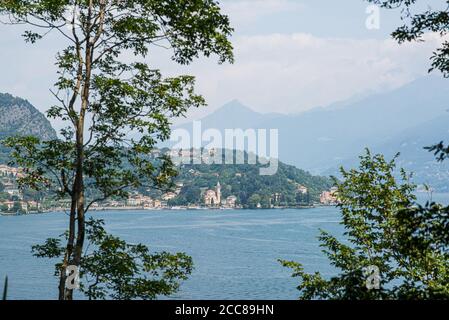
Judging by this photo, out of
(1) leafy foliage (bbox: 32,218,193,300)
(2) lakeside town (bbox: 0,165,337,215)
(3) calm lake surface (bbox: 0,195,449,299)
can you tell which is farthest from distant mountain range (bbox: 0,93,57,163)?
(1) leafy foliage (bbox: 32,218,193,300)

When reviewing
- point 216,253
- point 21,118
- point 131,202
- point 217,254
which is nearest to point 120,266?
point 217,254

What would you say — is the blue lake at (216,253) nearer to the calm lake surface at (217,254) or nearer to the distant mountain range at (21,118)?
the calm lake surface at (217,254)

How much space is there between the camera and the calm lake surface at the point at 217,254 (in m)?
40.7

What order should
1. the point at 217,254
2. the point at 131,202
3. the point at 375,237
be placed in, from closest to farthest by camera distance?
1. the point at 375,237
2. the point at 217,254
3. the point at 131,202

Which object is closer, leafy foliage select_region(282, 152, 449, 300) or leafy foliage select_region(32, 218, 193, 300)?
leafy foliage select_region(282, 152, 449, 300)

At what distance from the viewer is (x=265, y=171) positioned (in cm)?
14700

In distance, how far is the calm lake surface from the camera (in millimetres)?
40688

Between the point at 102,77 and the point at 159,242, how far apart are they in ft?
187

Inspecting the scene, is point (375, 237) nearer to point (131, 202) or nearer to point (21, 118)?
point (131, 202)

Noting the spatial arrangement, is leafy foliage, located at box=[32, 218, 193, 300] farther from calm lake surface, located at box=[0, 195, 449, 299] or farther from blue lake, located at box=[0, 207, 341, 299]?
calm lake surface, located at box=[0, 195, 449, 299]

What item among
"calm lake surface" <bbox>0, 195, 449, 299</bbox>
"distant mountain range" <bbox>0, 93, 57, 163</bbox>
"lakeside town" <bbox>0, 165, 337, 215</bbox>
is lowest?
"calm lake surface" <bbox>0, 195, 449, 299</bbox>

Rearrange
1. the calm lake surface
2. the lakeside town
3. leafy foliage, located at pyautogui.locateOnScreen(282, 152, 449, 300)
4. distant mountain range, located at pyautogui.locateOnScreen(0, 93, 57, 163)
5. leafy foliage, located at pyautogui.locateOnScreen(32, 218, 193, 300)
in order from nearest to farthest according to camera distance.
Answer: leafy foliage, located at pyautogui.locateOnScreen(282, 152, 449, 300) → leafy foliage, located at pyautogui.locateOnScreen(32, 218, 193, 300) → the calm lake surface → the lakeside town → distant mountain range, located at pyautogui.locateOnScreen(0, 93, 57, 163)

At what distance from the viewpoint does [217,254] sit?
2302 inches
